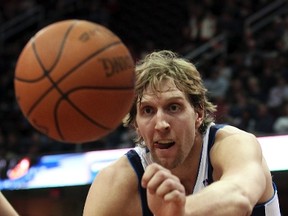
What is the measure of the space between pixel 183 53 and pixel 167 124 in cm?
938

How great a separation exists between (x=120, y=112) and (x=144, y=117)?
255 millimetres

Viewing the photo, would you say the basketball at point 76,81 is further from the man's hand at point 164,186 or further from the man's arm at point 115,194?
the man's hand at point 164,186

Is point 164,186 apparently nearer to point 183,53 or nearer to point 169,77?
point 169,77

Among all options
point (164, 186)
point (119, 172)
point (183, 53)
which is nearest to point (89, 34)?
point (119, 172)

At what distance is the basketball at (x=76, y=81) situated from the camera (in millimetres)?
3010

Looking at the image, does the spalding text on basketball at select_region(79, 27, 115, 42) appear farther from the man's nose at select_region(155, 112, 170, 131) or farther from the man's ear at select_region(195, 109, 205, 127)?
the man's ear at select_region(195, 109, 205, 127)

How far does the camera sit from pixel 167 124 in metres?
3.19

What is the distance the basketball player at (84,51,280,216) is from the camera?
319 centimetres

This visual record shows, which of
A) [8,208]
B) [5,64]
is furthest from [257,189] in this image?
[5,64]

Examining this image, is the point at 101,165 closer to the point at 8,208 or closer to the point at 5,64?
the point at 8,208

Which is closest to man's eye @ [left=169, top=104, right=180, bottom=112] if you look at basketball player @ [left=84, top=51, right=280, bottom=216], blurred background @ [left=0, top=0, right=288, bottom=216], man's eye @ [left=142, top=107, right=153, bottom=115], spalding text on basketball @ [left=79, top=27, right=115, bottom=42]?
basketball player @ [left=84, top=51, right=280, bottom=216]

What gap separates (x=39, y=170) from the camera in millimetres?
8508

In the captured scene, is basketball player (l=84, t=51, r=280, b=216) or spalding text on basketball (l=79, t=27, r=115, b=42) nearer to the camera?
spalding text on basketball (l=79, t=27, r=115, b=42)

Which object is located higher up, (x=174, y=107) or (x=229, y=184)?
(x=174, y=107)
